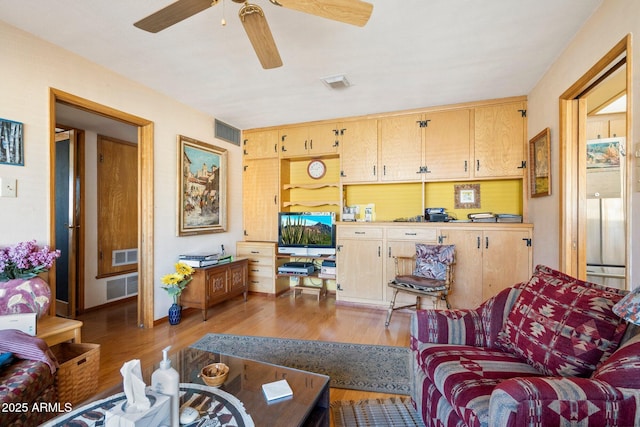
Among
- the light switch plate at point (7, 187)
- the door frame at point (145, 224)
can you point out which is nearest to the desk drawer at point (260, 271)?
the door frame at point (145, 224)

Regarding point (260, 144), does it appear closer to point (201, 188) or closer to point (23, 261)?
point (201, 188)

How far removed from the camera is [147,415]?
2.85ft

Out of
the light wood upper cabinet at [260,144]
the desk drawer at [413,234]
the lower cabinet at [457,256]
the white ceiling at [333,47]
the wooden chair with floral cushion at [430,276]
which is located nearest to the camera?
the white ceiling at [333,47]

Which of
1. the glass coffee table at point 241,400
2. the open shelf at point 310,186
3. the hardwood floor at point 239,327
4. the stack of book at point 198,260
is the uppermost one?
the open shelf at point 310,186

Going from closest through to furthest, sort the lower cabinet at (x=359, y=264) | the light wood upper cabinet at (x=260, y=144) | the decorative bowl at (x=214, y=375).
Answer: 1. the decorative bowl at (x=214, y=375)
2. the lower cabinet at (x=359, y=264)
3. the light wood upper cabinet at (x=260, y=144)

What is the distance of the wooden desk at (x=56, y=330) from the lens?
69.5 inches

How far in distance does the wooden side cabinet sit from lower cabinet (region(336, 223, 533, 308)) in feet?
4.31

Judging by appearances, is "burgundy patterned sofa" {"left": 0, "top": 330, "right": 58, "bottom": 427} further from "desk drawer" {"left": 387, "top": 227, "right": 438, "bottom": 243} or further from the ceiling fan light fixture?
"desk drawer" {"left": 387, "top": 227, "right": 438, "bottom": 243}

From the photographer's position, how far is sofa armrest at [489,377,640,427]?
0.87 m

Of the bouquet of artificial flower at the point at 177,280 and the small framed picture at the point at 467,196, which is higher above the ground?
the small framed picture at the point at 467,196

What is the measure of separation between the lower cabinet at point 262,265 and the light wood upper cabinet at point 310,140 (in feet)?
4.43

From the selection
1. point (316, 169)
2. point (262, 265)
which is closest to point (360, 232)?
point (316, 169)

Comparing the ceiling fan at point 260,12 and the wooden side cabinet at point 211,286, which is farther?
the wooden side cabinet at point 211,286

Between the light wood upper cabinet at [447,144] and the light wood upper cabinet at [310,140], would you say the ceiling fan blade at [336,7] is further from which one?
the light wood upper cabinet at [310,140]
